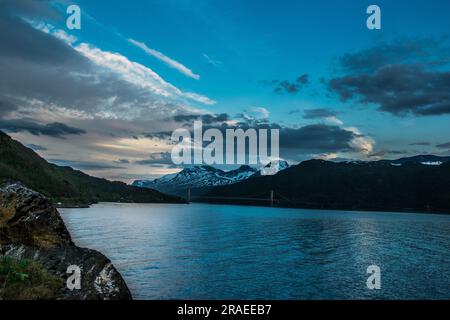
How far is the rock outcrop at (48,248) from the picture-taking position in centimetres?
2247

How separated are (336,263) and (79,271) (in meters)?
43.5

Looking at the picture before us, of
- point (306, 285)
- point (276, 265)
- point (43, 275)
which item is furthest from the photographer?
point (276, 265)

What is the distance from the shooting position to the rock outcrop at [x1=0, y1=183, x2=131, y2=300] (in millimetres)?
22469

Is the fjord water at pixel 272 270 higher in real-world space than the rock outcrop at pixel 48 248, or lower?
lower

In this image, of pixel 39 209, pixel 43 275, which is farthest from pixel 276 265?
pixel 43 275

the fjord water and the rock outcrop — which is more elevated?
the rock outcrop

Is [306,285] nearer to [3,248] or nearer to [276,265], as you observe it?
[276,265]

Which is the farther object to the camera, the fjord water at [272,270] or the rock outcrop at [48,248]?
the fjord water at [272,270]

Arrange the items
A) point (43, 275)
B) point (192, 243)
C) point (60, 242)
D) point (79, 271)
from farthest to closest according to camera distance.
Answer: point (192, 243), point (60, 242), point (79, 271), point (43, 275)

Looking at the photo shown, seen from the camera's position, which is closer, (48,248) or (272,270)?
(48,248)

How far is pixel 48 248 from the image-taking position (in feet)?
86.0

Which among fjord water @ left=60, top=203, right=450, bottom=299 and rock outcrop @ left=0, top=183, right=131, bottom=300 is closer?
rock outcrop @ left=0, top=183, right=131, bottom=300

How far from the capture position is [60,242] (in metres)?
30.0
